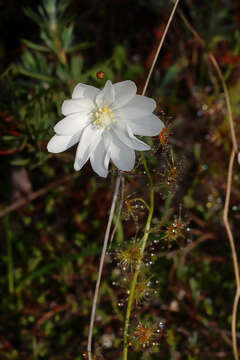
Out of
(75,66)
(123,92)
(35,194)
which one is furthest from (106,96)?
(35,194)

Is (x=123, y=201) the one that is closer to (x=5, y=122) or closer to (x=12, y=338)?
(x=5, y=122)

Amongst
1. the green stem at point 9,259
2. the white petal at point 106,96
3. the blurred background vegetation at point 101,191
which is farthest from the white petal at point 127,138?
the green stem at point 9,259

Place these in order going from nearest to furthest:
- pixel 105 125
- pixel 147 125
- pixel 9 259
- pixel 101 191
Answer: pixel 147 125
pixel 105 125
pixel 9 259
pixel 101 191

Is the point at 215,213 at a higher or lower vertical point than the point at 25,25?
lower

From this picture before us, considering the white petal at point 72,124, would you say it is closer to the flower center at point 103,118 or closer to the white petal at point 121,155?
the flower center at point 103,118

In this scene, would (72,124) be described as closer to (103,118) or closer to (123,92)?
(103,118)

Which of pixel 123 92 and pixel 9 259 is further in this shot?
pixel 9 259

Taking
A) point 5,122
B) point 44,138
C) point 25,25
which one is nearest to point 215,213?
point 44,138
